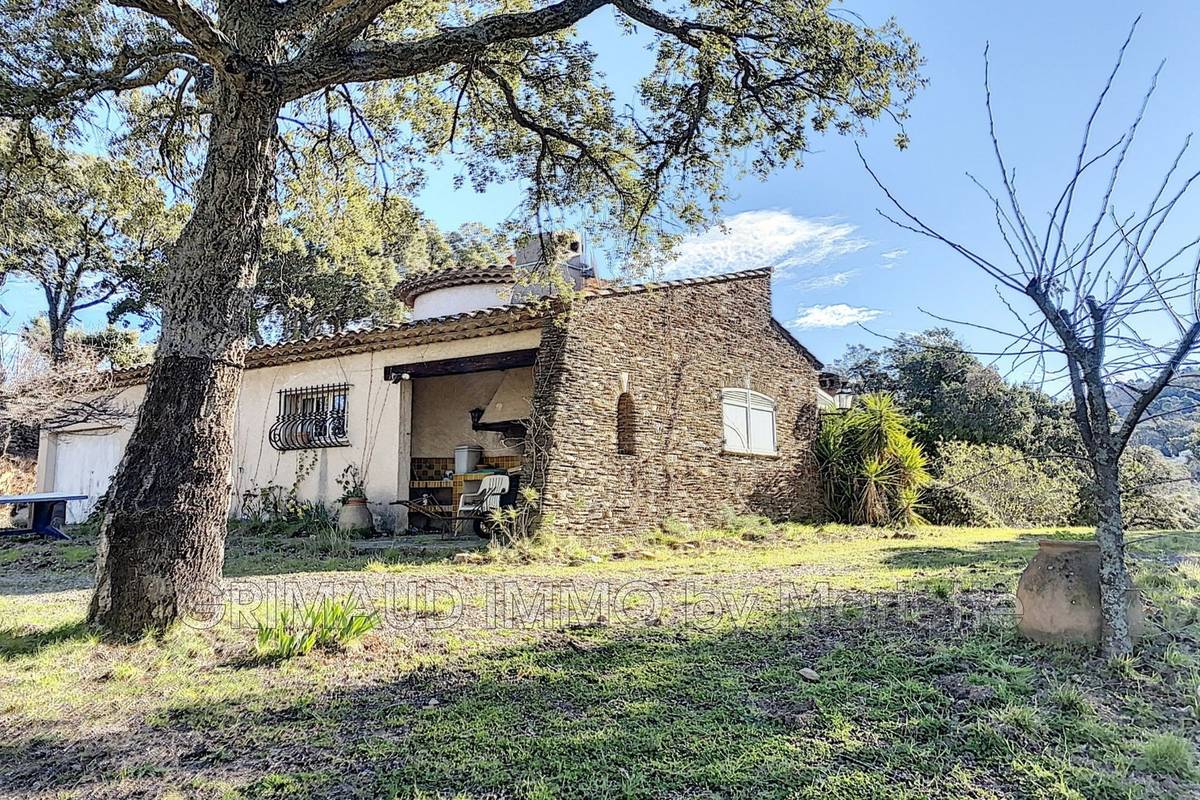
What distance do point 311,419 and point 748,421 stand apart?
8056mm

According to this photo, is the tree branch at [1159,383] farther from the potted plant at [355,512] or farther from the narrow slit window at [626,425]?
the potted plant at [355,512]

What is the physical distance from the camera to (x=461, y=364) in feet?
39.0

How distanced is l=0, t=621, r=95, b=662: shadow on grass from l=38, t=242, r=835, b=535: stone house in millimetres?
5370

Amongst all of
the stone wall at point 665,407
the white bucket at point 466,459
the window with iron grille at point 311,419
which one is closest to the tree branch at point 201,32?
the stone wall at point 665,407

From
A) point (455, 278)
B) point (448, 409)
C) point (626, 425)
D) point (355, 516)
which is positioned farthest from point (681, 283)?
point (355, 516)

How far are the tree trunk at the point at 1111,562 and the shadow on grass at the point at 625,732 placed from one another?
429 millimetres

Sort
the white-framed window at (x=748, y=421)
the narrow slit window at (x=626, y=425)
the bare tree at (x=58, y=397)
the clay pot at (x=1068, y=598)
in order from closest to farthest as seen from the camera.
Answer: the clay pot at (x=1068, y=598) → the narrow slit window at (x=626, y=425) → the white-framed window at (x=748, y=421) → the bare tree at (x=58, y=397)

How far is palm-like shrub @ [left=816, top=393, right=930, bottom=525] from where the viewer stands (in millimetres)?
14156

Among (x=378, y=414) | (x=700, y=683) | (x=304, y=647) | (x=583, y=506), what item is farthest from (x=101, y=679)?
(x=378, y=414)

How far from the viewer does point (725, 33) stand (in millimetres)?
6828

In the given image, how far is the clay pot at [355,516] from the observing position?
35.7 ft

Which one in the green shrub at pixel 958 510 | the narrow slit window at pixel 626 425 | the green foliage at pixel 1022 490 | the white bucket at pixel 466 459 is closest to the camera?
the narrow slit window at pixel 626 425

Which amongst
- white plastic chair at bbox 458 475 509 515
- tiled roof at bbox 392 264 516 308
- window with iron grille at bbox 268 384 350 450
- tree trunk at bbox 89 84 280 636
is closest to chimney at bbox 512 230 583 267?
white plastic chair at bbox 458 475 509 515

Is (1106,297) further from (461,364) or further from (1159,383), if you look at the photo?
(461,364)
